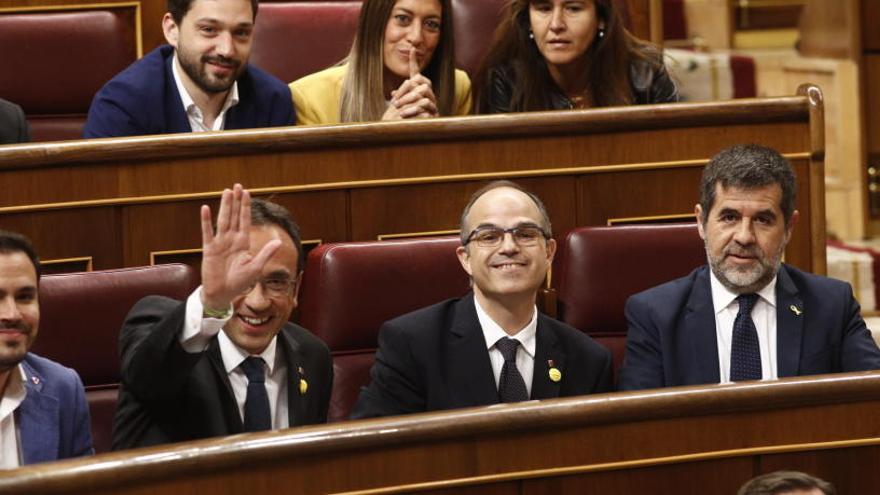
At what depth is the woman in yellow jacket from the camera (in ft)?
3.84

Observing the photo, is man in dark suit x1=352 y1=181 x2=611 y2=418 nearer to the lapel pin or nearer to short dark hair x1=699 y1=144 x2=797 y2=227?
the lapel pin

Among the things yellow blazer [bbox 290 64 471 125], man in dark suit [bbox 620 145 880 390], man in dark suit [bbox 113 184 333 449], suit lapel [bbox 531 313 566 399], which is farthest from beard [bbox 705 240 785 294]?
yellow blazer [bbox 290 64 471 125]

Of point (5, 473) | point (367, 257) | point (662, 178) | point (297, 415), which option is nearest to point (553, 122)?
point (662, 178)

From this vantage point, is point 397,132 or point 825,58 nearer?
point 397,132

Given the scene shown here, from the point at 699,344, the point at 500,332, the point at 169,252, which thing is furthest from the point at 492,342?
the point at 169,252

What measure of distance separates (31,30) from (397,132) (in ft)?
1.14

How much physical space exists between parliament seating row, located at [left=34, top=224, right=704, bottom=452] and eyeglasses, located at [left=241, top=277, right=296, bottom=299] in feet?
0.34

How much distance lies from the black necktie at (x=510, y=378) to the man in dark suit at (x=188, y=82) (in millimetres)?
323

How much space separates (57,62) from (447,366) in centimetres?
52

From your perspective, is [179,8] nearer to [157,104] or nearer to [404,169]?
[157,104]

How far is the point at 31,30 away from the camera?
1260 millimetres

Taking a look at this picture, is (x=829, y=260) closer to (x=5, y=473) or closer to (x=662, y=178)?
(x=662, y=178)

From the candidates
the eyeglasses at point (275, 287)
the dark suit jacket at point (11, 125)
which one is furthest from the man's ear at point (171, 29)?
the eyeglasses at point (275, 287)

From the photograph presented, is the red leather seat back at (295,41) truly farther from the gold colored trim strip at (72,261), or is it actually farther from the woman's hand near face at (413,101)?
the gold colored trim strip at (72,261)
